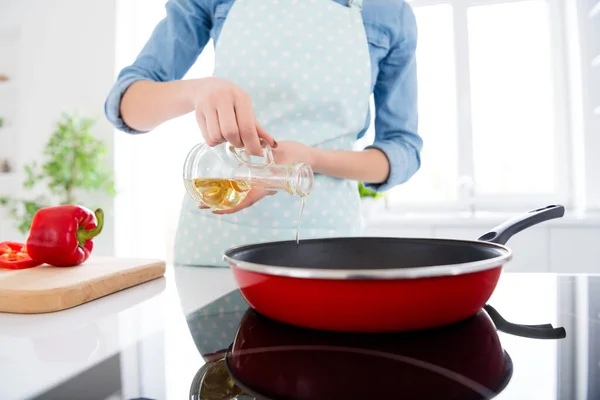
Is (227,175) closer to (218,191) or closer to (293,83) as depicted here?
(218,191)

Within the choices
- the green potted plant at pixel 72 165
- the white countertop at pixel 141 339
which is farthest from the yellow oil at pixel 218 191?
the green potted plant at pixel 72 165

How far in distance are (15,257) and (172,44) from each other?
489mm

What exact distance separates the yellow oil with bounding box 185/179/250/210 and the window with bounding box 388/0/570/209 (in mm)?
2031

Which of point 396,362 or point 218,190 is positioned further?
point 218,190

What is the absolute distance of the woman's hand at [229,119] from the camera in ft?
1.88

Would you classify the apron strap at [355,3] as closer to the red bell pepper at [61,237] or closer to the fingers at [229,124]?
the fingers at [229,124]

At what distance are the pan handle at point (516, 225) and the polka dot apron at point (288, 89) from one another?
15.4 inches

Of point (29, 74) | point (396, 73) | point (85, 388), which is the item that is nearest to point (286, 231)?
point (396, 73)

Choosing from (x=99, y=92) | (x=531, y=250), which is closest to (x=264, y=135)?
(x=531, y=250)

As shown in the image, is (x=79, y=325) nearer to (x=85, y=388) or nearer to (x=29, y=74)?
(x=85, y=388)

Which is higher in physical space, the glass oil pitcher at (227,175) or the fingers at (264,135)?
the fingers at (264,135)

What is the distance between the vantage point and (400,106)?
1.06 metres

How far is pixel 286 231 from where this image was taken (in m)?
0.91

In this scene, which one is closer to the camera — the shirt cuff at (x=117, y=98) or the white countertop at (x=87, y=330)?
the white countertop at (x=87, y=330)
